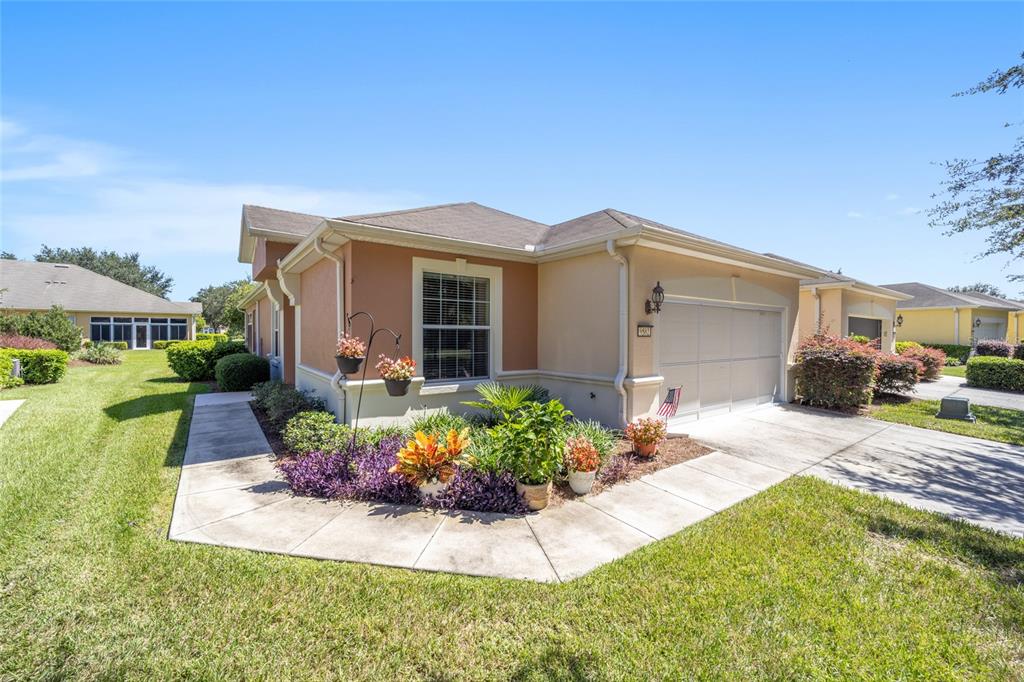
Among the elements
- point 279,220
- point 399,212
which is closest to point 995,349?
point 399,212

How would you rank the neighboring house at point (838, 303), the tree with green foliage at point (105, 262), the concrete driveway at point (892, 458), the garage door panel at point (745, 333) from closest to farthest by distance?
the concrete driveway at point (892, 458), the garage door panel at point (745, 333), the neighboring house at point (838, 303), the tree with green foliage at point (105, 262)

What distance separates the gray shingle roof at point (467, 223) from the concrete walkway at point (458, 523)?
4004mm

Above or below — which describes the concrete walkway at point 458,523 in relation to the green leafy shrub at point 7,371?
below

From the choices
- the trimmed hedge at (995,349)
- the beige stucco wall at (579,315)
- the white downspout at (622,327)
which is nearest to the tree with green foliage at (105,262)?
the beige stucco wall at (579,315)

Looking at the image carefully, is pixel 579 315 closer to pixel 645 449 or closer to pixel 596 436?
pixel 596 436

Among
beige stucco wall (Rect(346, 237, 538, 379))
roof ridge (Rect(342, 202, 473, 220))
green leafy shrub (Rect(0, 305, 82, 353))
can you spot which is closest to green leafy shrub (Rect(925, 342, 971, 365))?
roof ridge (Rect(342, 202, 473, 220))

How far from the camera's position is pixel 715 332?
8.37m

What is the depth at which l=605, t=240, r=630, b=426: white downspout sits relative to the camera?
21.7 ft

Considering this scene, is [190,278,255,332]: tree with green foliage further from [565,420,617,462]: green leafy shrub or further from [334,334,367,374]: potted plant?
[565,420,617,462]: green leafy shrub

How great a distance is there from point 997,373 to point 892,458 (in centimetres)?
1295

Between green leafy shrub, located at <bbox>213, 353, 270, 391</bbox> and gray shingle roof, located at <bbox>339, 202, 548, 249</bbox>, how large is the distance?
26.0ft

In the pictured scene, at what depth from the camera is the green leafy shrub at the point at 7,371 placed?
11961 mm

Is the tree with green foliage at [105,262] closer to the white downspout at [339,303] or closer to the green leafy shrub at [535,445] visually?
the white downspout at [339,303]

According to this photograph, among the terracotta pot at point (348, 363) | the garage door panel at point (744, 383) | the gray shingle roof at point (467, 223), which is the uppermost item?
the gray shingle roof at point (467, 223)
